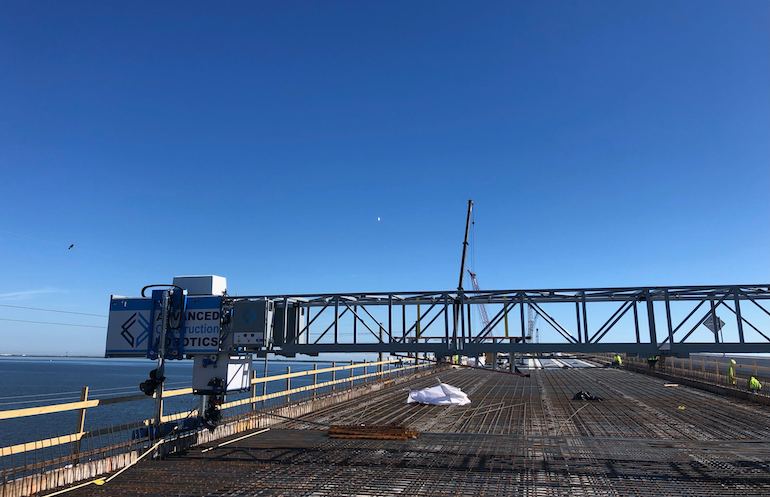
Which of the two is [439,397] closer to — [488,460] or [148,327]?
[488,460]

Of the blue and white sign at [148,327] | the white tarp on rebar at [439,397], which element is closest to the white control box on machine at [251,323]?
→ the blue and white sign at [148,327]

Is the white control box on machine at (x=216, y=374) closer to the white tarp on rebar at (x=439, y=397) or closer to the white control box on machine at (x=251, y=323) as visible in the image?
the white control box on machine at (x=251, y=323)

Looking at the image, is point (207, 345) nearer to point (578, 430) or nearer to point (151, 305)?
point (151, 305)

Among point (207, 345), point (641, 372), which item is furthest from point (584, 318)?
point (641, 372)

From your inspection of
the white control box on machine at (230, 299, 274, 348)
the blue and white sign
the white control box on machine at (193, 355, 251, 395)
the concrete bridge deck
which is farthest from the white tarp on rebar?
the blue and white sign

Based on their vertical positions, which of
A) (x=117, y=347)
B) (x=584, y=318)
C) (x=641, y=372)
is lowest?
(x=641, y=372)

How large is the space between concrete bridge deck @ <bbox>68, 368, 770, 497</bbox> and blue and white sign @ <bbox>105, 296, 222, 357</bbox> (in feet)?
9.33

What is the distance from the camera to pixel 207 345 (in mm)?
13516

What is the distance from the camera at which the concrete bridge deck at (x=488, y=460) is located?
941 cm

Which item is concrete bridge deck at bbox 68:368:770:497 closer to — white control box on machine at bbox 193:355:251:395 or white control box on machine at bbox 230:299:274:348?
white control box on machine at bbox 193:355:251:395

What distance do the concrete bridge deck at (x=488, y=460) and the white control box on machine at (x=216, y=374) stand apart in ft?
4.95

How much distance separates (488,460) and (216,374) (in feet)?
24.7

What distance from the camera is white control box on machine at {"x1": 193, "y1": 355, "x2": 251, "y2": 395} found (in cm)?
1334

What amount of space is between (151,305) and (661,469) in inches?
532
